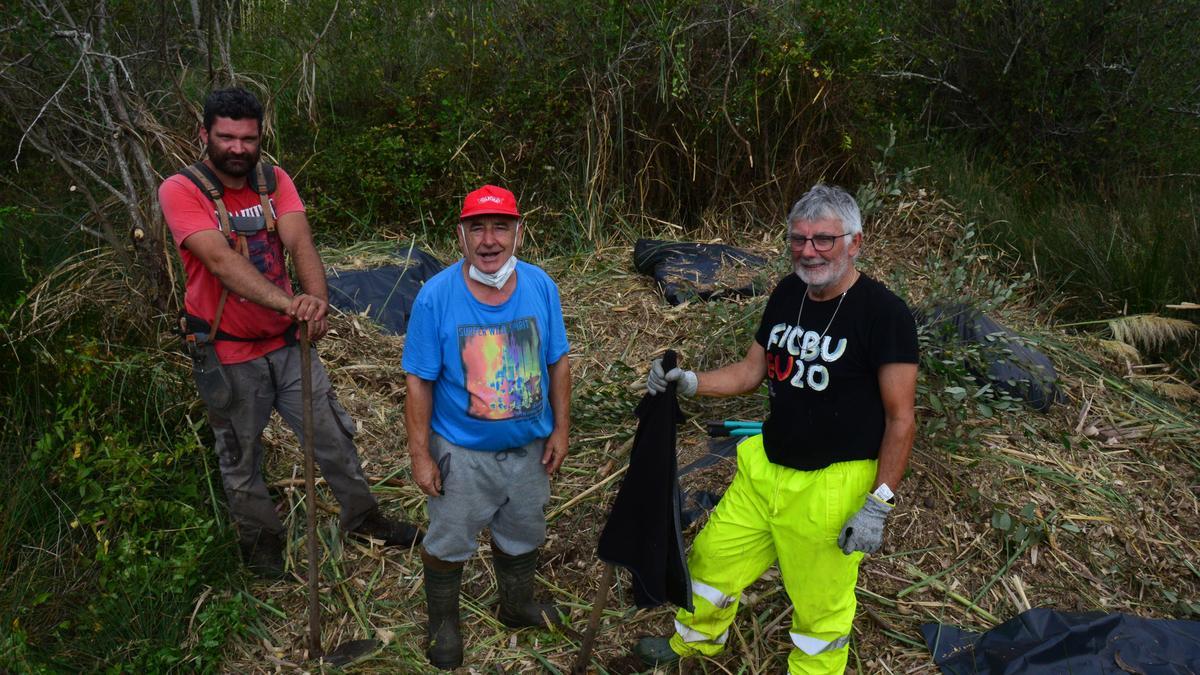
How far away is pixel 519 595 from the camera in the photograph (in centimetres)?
356

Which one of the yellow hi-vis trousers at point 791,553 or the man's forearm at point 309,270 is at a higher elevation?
the man's forearm at point 309,270

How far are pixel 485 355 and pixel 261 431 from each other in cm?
133

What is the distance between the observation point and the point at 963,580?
12.3 ft

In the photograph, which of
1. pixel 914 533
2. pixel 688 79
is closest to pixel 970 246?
pixel 688 79

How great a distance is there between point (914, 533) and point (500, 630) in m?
1.84

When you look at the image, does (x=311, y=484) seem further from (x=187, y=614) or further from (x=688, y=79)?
(x=688, y=79)

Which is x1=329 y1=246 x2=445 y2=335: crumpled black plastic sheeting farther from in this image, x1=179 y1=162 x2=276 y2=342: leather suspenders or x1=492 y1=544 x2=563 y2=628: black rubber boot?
x1=492 y1=544 x2=563 y2=628: black rubber boot

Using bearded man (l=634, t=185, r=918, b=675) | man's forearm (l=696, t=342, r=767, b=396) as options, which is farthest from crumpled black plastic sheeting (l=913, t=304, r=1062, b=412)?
bearded man (l=634, t=185, r=918, b=675)

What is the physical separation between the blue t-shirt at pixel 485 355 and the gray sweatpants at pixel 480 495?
58mm

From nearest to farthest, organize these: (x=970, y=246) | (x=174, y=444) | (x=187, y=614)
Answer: (x=187, y=614), (x=174, y=444), (x=970, y=246)

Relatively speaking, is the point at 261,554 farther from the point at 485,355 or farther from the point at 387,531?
the point at 485,355

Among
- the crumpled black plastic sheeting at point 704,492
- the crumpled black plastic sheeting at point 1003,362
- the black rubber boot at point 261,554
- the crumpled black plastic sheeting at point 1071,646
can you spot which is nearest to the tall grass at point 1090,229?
the crumpled black plastic sheeting at point 1003,362

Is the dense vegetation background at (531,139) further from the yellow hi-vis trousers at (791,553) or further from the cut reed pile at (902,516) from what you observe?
the yellow hi-vis trousers at (791,553)

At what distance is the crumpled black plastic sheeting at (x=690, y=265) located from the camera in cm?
598
